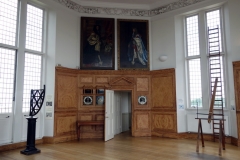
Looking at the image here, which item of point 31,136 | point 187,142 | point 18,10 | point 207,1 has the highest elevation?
point 207,1

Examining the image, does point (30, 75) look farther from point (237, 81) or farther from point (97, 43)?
point (237, 81)

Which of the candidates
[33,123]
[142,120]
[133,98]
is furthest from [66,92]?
[142,120]

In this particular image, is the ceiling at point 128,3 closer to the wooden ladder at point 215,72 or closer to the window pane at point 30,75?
the wooden ladder at point 215,72

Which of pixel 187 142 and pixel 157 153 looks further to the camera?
pixel 187 142

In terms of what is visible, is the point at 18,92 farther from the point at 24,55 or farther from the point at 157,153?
the point at 157,153

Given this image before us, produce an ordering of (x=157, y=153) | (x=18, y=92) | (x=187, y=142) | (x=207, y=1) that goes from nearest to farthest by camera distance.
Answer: (x=157, y=153)
(x=18, y=92)
(x=187, y=142)
(x=207, y=1)

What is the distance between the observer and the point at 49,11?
313 inches

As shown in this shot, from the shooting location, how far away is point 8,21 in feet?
22.0

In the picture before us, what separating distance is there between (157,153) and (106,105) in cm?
285

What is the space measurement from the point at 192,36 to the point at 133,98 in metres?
3.59

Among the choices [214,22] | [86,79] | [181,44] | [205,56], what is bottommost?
[86,79]

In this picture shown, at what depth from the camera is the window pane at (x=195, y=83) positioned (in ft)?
26.7

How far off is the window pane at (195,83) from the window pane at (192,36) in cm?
41

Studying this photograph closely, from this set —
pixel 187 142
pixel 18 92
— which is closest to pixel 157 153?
pixel 187 142
